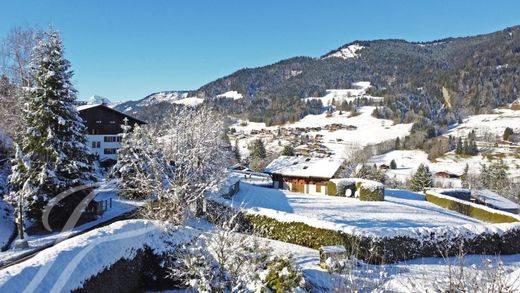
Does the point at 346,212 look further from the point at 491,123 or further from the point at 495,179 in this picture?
the point at 491,123

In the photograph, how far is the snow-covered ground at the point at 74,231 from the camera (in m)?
19.9

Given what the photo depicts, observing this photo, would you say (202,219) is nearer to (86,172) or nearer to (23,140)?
(86,172)

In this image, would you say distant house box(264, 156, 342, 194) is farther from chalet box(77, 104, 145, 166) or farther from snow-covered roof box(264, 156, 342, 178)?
chalet box(77, 104, 145, 166)

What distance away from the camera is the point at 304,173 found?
157 ft

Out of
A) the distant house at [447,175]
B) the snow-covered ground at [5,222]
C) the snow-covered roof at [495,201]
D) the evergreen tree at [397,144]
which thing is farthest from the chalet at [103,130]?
the evergreen tree at [397,144]

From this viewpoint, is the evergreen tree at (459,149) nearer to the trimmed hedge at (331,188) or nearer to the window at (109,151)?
the trimmed hedge at (331,188)

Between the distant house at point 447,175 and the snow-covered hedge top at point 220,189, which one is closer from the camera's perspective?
the snow-covered hedge top at point 220,189

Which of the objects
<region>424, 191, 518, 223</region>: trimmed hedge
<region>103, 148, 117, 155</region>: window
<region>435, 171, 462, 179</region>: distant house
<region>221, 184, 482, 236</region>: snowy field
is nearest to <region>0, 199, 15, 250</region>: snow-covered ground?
<region>221, 184, 482, 236</region>: snowy field

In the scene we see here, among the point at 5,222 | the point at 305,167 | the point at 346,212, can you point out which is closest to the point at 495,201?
the point at 305,167

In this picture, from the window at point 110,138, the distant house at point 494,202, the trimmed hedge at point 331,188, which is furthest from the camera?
the window at point 110,138

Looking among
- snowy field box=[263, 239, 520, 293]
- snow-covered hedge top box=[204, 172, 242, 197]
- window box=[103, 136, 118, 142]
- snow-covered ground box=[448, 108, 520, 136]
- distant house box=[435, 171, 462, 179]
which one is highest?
snow-covered ground box=[448, 108, 520, 136]

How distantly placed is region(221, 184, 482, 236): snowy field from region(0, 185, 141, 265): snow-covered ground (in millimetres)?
9379

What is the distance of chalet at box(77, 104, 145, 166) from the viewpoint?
53594 mm

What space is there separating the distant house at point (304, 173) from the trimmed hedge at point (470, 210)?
11.9 meters
